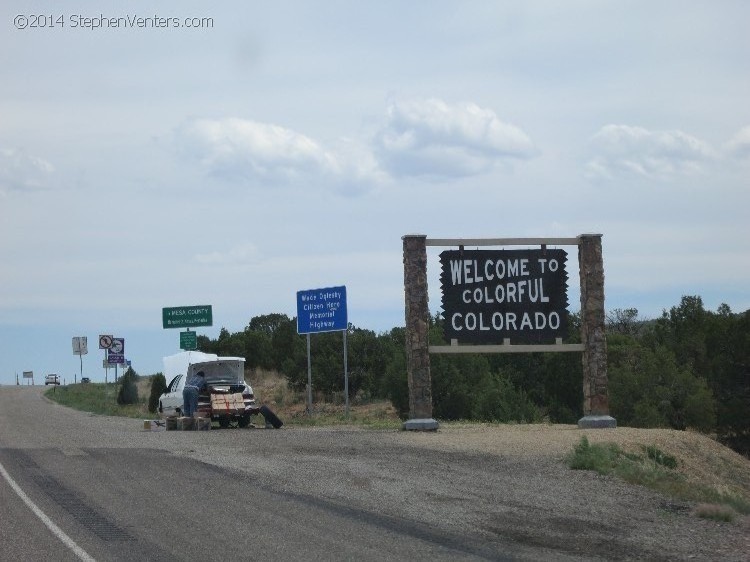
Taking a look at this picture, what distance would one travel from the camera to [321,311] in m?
34.8

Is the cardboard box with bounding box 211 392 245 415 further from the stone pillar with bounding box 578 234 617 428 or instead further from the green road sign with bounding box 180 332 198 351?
the green road sign with bounding box 180 332 198 351

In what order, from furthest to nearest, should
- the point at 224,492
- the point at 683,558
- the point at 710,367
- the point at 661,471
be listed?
1. the point at 710,367
2. the point at 661,471
3. the point at 224,492
4. the point at 683,558

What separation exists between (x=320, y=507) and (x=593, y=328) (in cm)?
1225

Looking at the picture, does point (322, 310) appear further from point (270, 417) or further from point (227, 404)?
point (270, 417)

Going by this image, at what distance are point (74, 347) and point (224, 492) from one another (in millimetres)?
41199

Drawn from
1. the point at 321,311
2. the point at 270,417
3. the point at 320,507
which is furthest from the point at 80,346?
the point at 320,507

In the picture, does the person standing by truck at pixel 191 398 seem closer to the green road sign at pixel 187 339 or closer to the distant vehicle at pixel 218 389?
the distant vehicle at pixel 218 389

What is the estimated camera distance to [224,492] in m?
15.0

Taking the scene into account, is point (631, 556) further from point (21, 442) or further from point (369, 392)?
point (369, 392)

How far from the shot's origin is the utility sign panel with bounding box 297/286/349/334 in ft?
113

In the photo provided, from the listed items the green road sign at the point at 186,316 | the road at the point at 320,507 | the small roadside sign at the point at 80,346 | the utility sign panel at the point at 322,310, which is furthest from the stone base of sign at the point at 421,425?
the small roadside sign at the point at 80,346

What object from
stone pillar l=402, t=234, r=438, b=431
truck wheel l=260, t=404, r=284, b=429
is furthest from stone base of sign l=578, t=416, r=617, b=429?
truck wheel l=260, t=404, r=284, b=429

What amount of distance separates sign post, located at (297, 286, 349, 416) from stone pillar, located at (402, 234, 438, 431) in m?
9.99

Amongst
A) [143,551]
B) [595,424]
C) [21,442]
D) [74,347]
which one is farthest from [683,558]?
[74,347]
